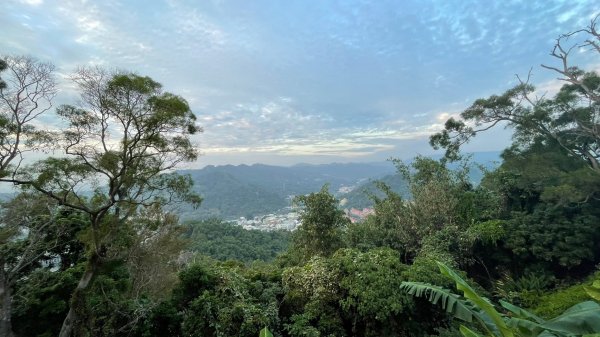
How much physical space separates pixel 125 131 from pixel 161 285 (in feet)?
20.6

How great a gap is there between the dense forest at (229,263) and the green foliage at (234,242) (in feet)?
66.8

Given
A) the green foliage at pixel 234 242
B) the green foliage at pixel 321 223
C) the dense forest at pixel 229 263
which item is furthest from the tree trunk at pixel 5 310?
the green foliage at pixel 234 242

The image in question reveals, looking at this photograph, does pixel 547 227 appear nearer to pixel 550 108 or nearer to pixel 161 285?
pixel 550 108

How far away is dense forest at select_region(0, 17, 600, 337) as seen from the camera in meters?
5.95

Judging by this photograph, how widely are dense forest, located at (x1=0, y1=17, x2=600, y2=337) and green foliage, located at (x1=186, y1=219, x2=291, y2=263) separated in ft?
66.8

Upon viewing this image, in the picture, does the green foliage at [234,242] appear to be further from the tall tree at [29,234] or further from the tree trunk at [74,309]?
the tree trunk at [74,309]

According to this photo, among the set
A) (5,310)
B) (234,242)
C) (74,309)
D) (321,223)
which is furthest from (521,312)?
(234,242)

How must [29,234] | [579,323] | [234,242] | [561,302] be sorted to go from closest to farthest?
[579,323]
[561,302]
[29,234]
[234,242]

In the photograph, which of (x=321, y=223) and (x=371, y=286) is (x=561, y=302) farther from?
(x=321, y=223)

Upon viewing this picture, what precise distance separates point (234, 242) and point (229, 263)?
26.4 meters

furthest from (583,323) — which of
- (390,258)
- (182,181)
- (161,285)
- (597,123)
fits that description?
(597,123)

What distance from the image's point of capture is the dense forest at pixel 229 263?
595 cm

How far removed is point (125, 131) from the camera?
22.7 ft

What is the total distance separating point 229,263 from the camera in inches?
393
